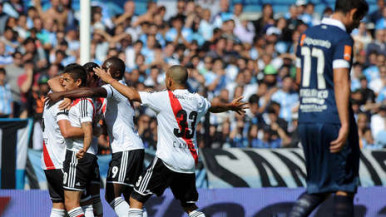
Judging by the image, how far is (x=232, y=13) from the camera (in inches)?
724

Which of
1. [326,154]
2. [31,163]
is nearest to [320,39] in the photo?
[326,154]

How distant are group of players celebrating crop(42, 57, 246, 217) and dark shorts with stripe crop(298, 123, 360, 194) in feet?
6.61

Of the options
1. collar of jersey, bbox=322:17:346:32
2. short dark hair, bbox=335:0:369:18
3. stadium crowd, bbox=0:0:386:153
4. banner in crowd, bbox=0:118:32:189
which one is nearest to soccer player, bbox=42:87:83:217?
banner in crowd, bbox=0:118:32:189

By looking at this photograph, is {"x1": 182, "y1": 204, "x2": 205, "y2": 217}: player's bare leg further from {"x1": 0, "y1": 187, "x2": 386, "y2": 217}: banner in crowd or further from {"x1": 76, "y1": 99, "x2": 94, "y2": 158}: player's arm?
{"x1": 0, "y1": 187, "x2": 386, "y2": 217}: banner in crowd

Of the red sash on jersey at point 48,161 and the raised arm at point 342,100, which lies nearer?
the raised arm at point 342,100

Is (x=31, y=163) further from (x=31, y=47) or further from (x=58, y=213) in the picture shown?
(x=31, y=47)

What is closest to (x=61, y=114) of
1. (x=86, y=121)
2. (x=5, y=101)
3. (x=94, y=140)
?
(x=86, y=121)

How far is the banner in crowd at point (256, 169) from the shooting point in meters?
11.2

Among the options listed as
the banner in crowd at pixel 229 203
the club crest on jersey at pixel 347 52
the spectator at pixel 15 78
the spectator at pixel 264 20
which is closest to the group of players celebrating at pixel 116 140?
the banner in crowd at pixel 229 203

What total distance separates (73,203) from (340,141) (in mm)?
3494

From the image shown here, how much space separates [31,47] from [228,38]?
455 cm

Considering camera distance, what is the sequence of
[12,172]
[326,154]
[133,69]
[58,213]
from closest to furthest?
[326,154] → [58,213] → [12,172] → [133,69]

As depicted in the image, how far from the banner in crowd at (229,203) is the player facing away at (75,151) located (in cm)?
221

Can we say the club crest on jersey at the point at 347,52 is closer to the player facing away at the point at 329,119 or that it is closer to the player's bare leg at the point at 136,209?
the player facing away at the point at 329,119
